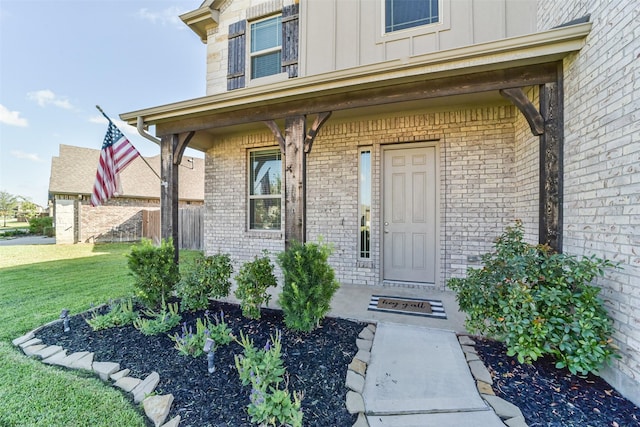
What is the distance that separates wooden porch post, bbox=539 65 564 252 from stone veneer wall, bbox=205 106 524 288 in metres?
0.87

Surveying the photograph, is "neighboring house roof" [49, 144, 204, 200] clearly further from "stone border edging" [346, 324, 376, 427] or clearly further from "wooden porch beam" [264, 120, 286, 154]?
"stone border edging" [346, 324, 376, 427]

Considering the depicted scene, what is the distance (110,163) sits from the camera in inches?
173

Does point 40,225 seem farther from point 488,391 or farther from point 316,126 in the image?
point 488,391

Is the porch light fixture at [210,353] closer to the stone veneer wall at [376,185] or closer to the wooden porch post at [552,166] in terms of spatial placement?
the stone veneer wall at [376,185]

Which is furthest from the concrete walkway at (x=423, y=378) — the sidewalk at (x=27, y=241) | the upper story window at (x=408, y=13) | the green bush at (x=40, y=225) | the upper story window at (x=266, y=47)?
the green bush at (x=40, y=225)

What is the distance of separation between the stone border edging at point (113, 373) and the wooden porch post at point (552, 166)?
3372 millimetres

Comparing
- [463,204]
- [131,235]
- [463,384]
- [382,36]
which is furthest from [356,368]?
[131,235]

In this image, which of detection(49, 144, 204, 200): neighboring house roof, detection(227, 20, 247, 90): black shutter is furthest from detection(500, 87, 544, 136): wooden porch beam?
detection(49, 144, 204, 200): neighboring house roof

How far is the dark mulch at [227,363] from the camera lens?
1.77 metres

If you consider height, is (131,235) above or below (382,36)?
below

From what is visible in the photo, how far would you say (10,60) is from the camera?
10469mm

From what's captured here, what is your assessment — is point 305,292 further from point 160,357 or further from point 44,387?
point 44,387

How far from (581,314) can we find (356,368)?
169 cm

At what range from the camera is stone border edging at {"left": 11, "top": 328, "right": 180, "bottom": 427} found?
70.1 inches
